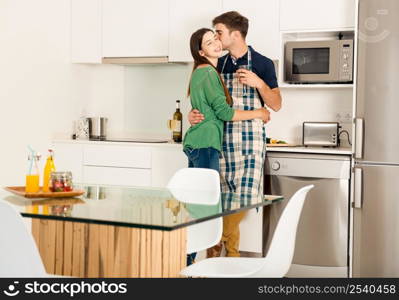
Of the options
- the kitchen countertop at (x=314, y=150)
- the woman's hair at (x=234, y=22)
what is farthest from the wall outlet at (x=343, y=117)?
the woman's hair at (x=234, y=22)

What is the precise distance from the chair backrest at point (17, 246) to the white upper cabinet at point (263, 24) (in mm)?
2925

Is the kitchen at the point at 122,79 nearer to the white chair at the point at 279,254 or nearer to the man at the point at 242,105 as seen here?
the man at the point at 242,105

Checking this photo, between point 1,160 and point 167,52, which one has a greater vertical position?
point 167,52

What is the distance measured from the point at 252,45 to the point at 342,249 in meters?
1.55

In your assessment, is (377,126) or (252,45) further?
(252,45)

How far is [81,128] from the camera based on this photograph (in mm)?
5793

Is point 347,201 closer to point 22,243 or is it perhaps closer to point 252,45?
point 252,45

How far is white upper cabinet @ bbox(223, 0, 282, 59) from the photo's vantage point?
4996 millimetres

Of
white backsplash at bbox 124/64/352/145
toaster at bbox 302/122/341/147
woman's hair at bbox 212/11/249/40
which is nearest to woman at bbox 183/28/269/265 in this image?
woman's hair at bbox 212/11/249/40

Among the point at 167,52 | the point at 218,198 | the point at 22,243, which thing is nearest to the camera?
the point at 22,243

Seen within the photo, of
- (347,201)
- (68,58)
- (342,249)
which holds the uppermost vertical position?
(68,58)

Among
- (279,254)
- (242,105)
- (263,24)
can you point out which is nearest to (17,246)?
(279,254)

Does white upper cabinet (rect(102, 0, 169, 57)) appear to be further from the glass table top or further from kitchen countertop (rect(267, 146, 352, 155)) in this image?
the glass table top

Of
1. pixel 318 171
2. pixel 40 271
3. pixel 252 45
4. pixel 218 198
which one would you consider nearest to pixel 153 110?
pixel 252 45
